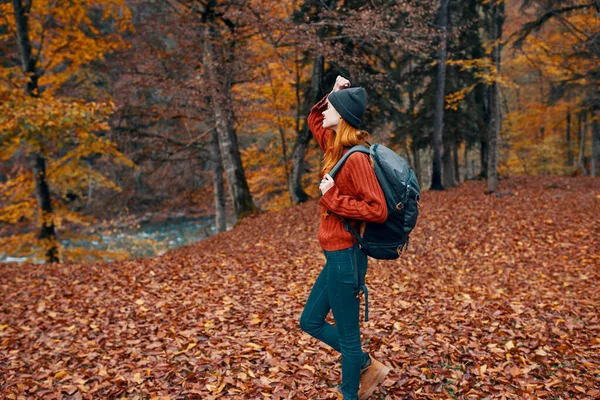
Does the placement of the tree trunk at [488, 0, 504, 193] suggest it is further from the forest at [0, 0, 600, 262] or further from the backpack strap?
the backpack strap

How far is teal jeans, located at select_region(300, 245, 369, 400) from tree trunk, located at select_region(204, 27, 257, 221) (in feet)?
28.8

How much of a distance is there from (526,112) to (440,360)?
27.8m

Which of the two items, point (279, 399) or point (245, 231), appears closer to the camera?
point (279, 399)

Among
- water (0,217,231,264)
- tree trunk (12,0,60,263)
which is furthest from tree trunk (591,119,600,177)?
tree trunk (12,0,60,263)

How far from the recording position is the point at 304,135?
1438 centimetres

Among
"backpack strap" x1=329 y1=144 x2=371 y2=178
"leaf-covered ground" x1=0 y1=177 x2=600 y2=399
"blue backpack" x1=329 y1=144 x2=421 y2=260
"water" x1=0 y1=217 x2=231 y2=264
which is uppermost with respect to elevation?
"backpack strap" x1=329 y1=144 x2=371 y2=178

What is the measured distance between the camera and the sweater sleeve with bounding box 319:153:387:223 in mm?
2391

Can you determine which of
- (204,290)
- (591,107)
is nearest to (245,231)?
(204,290)

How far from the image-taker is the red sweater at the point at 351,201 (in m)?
2.40

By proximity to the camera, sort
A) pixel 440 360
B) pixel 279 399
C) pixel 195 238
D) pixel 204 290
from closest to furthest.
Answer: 1. pixel 279 399
2. pixel 440 360
3. pixel 204 290
4. pixel 195 238

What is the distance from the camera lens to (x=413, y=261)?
25.8ft

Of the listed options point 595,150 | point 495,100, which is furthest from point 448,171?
point 595,150

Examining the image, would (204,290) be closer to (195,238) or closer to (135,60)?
(135,60)

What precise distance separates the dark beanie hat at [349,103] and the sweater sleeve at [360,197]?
282mm
